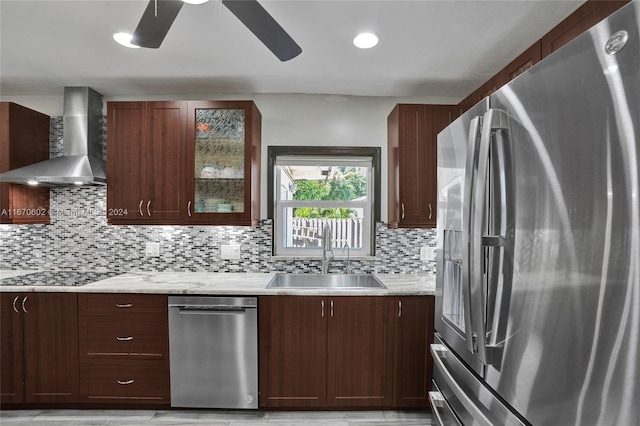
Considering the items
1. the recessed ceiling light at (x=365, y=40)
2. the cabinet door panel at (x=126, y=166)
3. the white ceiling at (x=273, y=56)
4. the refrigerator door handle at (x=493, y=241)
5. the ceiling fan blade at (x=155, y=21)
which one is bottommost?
the refrigerator door handle at (x=493, y=241)

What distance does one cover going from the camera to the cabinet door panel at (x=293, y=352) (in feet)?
7.59

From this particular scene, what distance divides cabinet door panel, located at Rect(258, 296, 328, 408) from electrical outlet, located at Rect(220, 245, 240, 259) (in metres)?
0.72

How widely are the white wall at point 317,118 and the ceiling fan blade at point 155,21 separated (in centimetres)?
139

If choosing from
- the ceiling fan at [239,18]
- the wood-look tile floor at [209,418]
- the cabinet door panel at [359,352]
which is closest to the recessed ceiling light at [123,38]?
the ceiling fan at [239,18]

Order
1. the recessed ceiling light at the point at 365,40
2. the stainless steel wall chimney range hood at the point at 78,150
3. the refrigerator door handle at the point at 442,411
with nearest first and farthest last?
the refrigerator door handle at the point at 442,411, the recessed ceiling light at the point at 365,40, the stainless steel wall chimney range hood at the point at 78,150

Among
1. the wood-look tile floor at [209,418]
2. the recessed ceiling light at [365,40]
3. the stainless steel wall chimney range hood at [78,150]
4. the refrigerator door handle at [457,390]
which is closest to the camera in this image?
the refrigerator door handle at [457,390]

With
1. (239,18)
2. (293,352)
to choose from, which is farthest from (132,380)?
(239,18)

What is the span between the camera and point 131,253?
9.61 ft

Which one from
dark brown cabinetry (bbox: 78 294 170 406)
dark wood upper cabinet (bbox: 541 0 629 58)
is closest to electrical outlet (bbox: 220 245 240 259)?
dark brown cabinetry (bbox: 78 294 170 406)

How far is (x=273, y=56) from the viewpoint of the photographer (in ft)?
7.32

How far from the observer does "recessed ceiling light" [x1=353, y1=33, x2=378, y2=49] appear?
1.96 metres

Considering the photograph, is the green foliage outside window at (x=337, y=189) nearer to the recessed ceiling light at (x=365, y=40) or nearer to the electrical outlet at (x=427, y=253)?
the electrical outlet at (x=427, y=253)

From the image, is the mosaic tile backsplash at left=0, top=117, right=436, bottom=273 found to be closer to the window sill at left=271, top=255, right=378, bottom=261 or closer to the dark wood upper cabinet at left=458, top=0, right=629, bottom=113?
the window sill at left=271, top=255, right=378, bottom=261

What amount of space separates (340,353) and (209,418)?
1.02 meters
